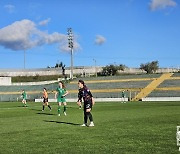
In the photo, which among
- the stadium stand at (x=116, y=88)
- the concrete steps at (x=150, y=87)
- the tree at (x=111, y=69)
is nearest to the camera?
the concrete steps at (x=150, y=87)

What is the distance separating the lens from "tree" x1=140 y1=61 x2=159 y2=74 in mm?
138000

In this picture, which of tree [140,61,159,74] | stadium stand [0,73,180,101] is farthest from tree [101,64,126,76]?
stadium stand [0,73,180,101]

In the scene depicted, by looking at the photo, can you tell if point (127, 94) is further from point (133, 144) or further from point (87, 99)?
point (133, 144)

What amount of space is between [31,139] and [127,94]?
196ft

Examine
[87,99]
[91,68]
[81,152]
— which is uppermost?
[91,68]

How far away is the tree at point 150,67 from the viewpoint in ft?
453

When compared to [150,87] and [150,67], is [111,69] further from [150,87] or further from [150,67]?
[150,87]

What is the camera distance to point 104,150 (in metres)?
10.6

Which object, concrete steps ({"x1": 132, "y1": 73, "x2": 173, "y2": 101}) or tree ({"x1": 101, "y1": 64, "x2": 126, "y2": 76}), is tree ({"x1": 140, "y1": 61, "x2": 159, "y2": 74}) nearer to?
tree ({"x1": 101, "y1": 64, "x2": 126, "y2": 76})

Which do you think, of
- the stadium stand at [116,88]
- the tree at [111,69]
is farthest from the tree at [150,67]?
the stadium stand at [116,88]

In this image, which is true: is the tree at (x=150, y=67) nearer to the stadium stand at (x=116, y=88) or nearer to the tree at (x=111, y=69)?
the tree at (x=111, y=69)

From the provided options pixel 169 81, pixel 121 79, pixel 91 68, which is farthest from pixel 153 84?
pixel 91 68

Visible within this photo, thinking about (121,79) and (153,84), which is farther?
(121,79)

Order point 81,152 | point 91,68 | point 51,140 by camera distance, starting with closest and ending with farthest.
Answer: point 81,152, point 51,140, point 91,68
